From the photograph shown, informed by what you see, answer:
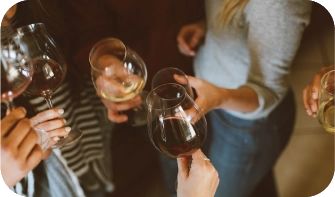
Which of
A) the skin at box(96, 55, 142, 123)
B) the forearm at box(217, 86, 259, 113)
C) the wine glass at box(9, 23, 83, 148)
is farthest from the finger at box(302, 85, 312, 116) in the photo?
the wine glass at box(9, 23, 83, 148)

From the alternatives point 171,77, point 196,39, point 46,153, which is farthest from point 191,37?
point 46,153

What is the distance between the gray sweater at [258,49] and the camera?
2.20 ft

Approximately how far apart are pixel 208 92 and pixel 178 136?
172 millimetres

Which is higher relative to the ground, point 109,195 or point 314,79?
point 314,79

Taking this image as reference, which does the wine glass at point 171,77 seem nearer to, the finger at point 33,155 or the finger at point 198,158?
the finger at point 198,158

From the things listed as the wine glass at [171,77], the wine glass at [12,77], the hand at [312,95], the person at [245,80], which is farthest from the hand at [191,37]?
the wine glass at [12,77]

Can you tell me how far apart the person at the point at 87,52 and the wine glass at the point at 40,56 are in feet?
0.38

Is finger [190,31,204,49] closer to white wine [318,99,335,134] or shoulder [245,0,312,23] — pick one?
shoulder [245,0,312,23]

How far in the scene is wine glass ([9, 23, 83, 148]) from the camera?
0.63 meters

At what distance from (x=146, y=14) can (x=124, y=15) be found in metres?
0.05

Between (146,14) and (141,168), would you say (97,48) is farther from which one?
(141,168)

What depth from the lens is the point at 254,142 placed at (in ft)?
2.65

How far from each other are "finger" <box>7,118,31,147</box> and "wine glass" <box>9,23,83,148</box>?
11 cm

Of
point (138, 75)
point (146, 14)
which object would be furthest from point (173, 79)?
point (146, 14)
